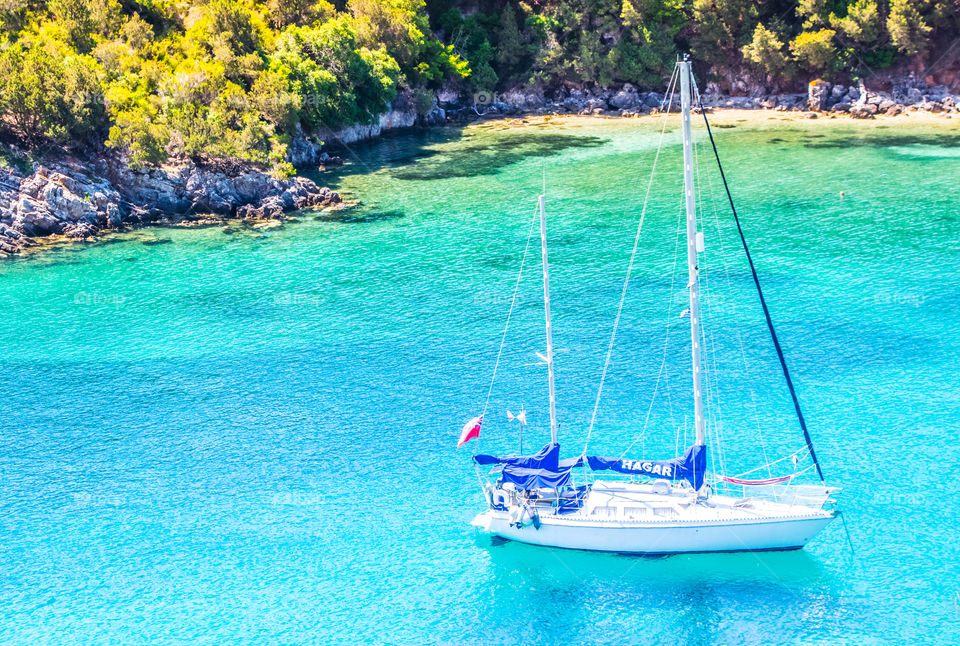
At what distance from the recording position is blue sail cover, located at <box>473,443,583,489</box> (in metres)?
34.2

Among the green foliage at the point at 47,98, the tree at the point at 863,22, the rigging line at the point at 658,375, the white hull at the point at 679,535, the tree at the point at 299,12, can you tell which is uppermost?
the tree at the point at 299,12

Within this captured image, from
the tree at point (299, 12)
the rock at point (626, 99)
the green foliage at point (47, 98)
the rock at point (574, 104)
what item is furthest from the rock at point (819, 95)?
the green foliage at point (47, 98)

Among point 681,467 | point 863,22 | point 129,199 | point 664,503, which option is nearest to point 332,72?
point 129,199

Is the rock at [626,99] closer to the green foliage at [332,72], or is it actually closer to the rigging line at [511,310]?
the green foliage at [332,72]

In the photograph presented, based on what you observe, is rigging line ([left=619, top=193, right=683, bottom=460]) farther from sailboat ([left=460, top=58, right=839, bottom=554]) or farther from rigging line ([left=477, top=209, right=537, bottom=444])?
rigging line ([left=477, top=209, right=537, bottom=444])

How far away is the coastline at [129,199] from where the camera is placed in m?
70.0

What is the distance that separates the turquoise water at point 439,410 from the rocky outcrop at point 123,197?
4.14 meters

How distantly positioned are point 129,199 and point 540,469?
52541 millimetres

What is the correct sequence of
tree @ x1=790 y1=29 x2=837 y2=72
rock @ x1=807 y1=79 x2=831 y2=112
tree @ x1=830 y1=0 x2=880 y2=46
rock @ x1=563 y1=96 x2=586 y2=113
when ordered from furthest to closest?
rock @ x1=563 y1=96 x2=586 y2=113, rock @ x1=807 y1=79 x2=831 y2=112, tree @ x1=790 y1=29 x2=837 y2=72, tree @ x1=830 y1=0 x2=880 y2=46

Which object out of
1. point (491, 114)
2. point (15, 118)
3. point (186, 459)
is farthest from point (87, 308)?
point (491, 114)

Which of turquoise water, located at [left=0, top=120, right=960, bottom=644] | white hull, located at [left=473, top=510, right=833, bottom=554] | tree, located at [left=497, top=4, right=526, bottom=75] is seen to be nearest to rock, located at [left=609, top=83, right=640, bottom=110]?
tree, located at [left=497, top=4, right=526, bottom=75]

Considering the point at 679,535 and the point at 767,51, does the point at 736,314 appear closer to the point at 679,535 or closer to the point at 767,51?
the point at 679,535

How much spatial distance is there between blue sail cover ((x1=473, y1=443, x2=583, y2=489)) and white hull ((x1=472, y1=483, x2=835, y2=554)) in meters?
0.97

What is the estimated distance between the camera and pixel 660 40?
10719 cm
